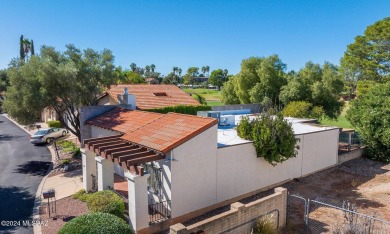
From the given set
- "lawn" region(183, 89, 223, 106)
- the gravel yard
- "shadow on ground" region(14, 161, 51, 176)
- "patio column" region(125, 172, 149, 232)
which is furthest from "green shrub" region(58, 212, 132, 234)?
"lawn" region(183, 89, 223, 106)

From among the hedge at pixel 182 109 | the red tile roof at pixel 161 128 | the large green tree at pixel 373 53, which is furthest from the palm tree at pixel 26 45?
the large green tree at pixel 373 53

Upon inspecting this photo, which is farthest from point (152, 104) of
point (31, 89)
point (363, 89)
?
point (363, 89)

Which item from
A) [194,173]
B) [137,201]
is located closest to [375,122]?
[194,173]

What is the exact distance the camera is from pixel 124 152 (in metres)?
12.7

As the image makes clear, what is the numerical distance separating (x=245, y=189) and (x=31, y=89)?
52.1 ft

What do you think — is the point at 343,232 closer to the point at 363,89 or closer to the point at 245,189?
the point at 245,189

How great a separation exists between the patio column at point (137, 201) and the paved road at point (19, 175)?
4477mm

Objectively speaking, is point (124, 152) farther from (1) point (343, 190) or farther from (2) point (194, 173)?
(1) point (343, 190)

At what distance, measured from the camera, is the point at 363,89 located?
148ft

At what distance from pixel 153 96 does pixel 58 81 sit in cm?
1389

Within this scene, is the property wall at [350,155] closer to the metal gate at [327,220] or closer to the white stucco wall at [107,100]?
the metal gate at [327,220]

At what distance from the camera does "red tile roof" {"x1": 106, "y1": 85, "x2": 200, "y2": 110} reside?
101ft

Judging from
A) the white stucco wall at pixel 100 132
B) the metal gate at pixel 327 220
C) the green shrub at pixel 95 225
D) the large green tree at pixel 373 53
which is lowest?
the metal gate at pixel 327 220

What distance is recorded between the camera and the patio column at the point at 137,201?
36.1ft
